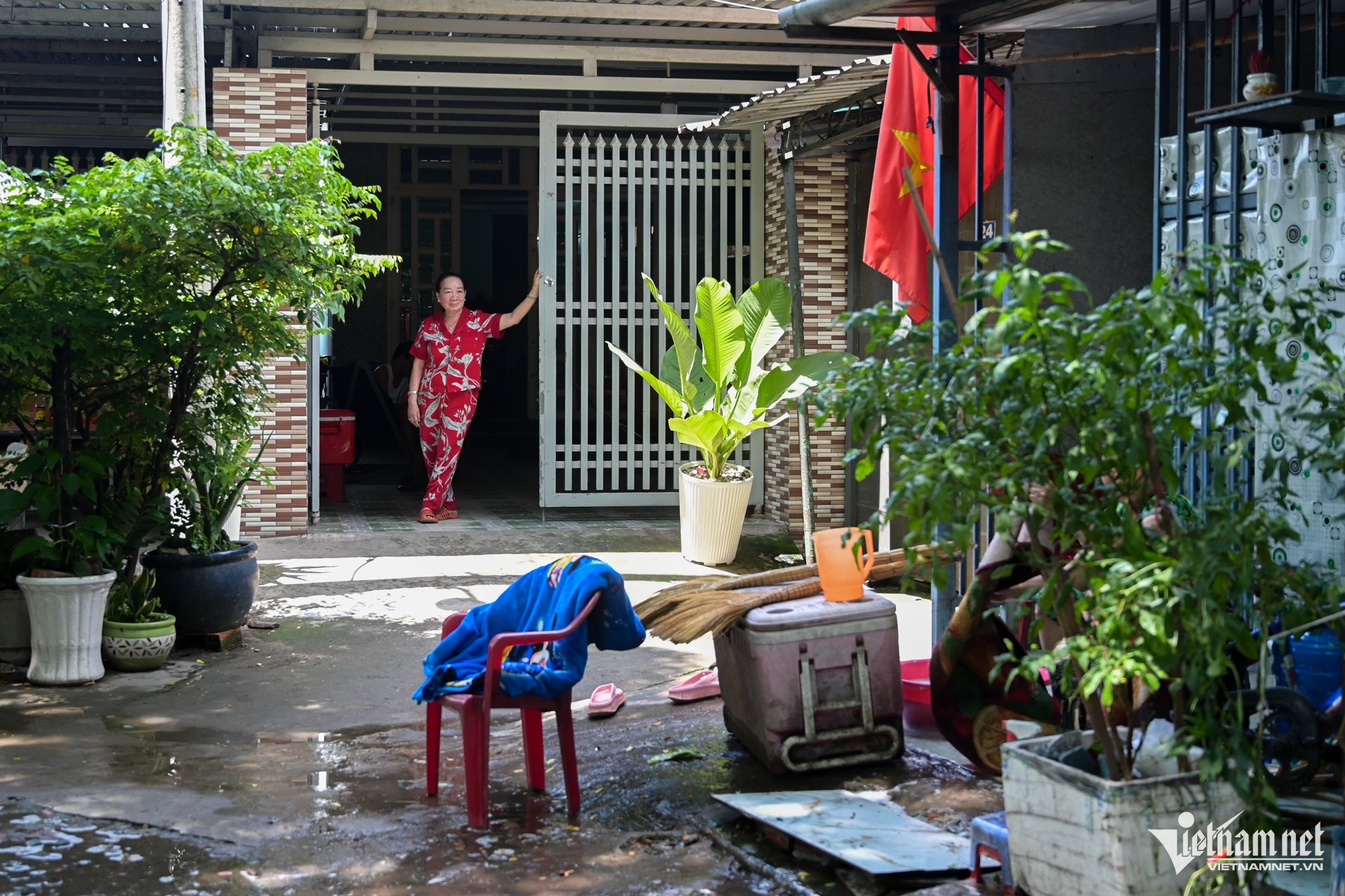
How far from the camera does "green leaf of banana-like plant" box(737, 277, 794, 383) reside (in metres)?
9.09

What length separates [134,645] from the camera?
6.55m

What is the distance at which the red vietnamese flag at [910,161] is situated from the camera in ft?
19.9

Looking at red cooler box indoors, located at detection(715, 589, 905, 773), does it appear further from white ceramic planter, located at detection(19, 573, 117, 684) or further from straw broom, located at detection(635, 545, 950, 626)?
white ceramic planter, located at detection(19, 573, 117, 684)

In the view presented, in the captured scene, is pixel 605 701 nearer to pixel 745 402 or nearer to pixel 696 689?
pixel 696 689

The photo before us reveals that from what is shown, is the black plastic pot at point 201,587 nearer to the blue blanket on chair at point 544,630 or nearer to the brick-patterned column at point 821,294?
the blue blanket on chair at point 544,630

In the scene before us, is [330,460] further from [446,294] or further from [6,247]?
[6,247]

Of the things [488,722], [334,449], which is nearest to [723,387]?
[334,449]

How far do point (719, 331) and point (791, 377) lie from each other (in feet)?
1.89

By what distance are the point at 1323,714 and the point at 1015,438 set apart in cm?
157

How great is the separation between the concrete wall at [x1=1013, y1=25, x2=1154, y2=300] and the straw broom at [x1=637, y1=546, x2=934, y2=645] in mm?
1758


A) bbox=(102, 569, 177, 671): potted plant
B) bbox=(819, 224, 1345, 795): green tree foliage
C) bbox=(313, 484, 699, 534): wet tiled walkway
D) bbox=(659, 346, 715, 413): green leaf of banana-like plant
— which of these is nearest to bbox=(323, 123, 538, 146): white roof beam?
bbox=(313, 484, 699, 534): wet tiled walkway

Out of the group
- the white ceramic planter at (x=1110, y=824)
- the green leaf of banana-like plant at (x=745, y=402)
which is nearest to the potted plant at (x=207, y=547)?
the green leaf of banana-like plant at (x=745, y=402)

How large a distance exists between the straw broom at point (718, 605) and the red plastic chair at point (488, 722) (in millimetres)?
434

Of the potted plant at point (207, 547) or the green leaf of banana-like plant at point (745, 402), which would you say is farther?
the green leaf of banana-like plant at point (745, 402)
